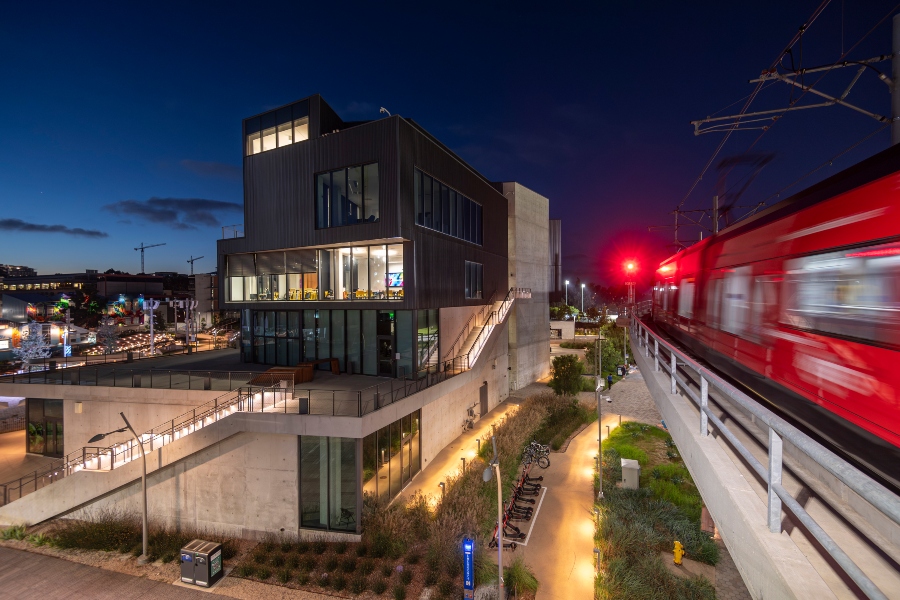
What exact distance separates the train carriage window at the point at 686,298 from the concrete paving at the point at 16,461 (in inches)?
1198

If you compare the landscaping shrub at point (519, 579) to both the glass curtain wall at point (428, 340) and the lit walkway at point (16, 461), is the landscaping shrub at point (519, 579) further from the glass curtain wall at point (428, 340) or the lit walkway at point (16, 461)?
the lit walkway at point (16, 461)

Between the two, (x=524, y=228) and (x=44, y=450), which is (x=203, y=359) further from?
(x=524, y=228)

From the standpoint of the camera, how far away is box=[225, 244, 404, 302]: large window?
2002cm

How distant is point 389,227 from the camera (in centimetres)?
1906

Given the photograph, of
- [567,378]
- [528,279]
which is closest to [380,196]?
[528,279]

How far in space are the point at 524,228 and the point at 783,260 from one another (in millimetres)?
28743

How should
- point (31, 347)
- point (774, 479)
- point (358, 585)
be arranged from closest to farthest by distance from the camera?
point (774, 479) < point (358, 585) < point (31, 347)

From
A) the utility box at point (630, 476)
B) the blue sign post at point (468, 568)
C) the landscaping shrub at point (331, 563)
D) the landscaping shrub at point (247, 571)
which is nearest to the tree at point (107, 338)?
the landscaping shrub at point (247, 571)

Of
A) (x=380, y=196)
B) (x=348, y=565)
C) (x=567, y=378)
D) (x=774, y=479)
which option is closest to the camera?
(x=774, y=479)

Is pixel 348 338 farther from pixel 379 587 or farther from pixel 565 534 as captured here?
pixel 565 534

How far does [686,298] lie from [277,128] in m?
22.0

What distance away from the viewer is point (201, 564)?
13.2 meters

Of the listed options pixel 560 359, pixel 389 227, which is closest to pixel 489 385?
pixel 560 359

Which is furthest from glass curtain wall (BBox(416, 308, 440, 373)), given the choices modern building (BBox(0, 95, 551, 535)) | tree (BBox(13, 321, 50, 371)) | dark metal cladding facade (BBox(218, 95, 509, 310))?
tree (BBox(13, 321, 50, 371))
